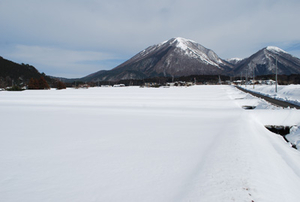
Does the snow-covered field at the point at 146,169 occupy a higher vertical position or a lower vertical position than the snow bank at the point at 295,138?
higher

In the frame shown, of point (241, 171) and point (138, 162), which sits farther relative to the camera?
point (138, 162)

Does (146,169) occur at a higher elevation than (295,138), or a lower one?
higher

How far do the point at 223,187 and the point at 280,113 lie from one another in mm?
10531

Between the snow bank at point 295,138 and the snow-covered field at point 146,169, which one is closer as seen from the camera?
the snow-covered field at point 146,169

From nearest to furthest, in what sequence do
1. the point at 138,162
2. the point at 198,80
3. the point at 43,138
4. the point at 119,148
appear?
the point at 138,162 → the point at 119,148 → the point at 43,138 → the point at 198,80

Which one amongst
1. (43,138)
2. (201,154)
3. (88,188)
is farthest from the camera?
(43,138)

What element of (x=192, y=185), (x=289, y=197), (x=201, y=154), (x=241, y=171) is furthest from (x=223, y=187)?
(x=201, y=154)

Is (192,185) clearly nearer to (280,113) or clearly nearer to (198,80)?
(280,113)

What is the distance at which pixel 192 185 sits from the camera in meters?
3.45

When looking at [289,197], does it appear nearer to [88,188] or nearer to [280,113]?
[88,188]

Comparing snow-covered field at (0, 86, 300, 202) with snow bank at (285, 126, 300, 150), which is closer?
snow-covered field at (0, 86, 300, 202)

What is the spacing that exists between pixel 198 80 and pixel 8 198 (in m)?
180

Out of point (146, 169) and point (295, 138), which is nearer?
point (146, 169)

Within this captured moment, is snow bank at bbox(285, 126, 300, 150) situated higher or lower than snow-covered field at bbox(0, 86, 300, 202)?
lower
